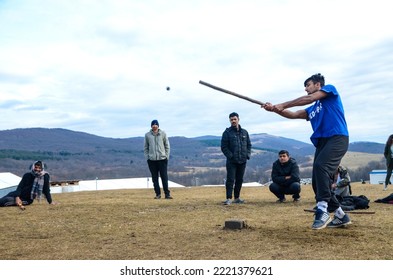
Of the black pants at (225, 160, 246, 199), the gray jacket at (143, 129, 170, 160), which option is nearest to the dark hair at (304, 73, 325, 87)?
the black pants at (225, 160, 246, 199)

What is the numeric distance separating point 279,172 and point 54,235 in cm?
631

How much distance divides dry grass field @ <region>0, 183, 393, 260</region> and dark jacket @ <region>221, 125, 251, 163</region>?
6.31 ft

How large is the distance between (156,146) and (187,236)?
6.76 meters

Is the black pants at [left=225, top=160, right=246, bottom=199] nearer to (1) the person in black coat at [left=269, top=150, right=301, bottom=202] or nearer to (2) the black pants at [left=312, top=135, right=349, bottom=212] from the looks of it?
(1) the person in black coat at [left=269, top=150, right=301, bottom=202]

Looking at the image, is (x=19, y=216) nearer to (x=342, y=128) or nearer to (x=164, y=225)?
(x=164, y=225)

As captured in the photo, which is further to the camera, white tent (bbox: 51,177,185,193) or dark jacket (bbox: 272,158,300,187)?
white tent (bbox: 51,177,185,193)

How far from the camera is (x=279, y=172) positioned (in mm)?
11344

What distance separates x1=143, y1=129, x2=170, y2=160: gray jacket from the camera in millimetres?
12805

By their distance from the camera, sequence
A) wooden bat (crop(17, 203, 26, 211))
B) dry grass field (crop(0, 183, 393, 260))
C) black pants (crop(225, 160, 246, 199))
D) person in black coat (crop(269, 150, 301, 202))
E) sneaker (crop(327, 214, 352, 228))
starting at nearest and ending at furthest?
dry grass field (crop(0, 183, 393, 260))
sneaker (crop(327, 214, 352, 228))
wooden bat (crop(17, 203, 26, 211))
black pants (crop(225, 160, 246, 199))
person in black coat (crop(269, 150, 301, 202))

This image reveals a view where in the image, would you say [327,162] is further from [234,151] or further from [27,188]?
[27,188]

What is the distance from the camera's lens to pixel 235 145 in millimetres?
11055

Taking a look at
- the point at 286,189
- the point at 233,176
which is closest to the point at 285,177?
the point at 286,189

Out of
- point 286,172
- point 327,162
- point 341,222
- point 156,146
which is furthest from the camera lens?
point 156,146
